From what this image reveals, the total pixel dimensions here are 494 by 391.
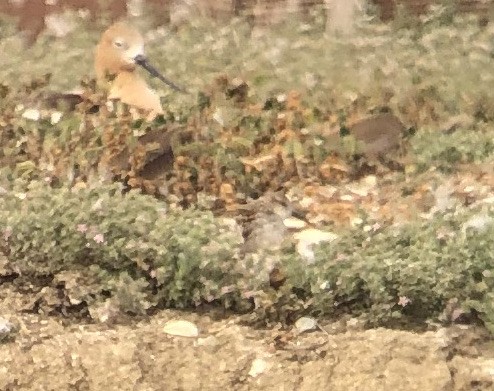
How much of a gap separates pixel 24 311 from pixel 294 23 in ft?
3.32

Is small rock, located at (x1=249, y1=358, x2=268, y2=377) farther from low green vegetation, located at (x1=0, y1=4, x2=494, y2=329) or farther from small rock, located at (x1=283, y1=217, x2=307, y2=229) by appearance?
small rock, located at (x1=283, y1=217, x2=307, y2=229)

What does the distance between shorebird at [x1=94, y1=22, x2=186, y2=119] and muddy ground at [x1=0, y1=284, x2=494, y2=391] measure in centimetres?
56

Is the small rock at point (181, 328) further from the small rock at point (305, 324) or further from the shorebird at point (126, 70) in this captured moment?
the shorebird at point (126, 70)

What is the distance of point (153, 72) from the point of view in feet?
5.54

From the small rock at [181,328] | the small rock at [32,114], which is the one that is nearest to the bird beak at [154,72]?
the small rock at [32,114]

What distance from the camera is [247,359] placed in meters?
1.11

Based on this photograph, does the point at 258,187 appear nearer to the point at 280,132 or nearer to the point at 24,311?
the point at 280,132

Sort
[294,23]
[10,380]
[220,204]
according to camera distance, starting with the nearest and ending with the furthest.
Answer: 1. [10,380]
2. [220,204]
3. [294,23]

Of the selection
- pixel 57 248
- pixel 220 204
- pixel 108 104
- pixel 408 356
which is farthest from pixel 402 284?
pixel 108 104

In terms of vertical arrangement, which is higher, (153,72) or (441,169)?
(153,72)

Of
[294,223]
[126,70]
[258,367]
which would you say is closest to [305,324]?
[258,367]

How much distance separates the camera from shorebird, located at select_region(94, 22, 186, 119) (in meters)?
1.60

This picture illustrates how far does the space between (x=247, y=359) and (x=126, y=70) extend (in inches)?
28.7

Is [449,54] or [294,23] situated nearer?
[449,54]
